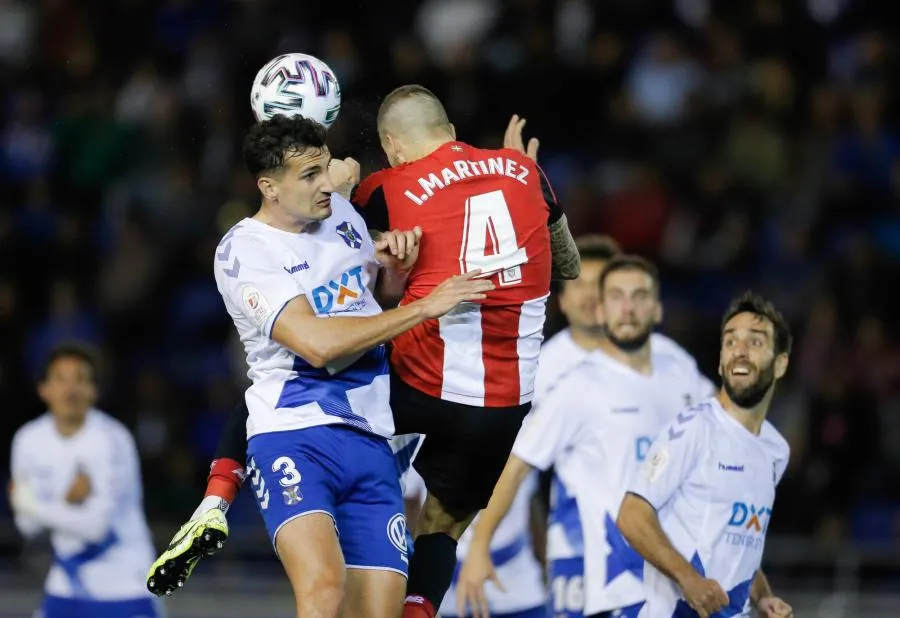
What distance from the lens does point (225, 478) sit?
7.16 meters

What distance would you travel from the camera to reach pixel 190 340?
1514 cm

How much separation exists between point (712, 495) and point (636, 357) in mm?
1427

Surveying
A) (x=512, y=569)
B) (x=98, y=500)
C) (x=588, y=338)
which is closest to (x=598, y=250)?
(x=588, y=338)

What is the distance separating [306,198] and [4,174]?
10099 millimetres

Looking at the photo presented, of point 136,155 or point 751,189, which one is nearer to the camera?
point 751,189

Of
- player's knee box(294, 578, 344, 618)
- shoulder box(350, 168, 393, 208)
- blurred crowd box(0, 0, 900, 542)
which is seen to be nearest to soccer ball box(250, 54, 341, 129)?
shoulder box(350, 168, 393, 208)

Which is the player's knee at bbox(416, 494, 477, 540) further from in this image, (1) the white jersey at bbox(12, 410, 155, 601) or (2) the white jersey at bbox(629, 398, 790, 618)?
(1) the white jersey at bbox(12, 410, 155, 601)

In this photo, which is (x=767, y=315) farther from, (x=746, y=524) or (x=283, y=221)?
(x=283, y=221)

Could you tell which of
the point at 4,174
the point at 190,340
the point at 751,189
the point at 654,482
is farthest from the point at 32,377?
the point at 654,482

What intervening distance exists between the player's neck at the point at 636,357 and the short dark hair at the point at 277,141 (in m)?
2.64

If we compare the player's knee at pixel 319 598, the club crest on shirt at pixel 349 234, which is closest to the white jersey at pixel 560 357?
the club crest on shirt at pixel 349 234

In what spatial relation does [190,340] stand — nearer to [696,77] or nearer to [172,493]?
[172,493]

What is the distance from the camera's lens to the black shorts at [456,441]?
693 centimetres

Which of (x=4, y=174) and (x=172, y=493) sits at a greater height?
(x=4, y=174)
